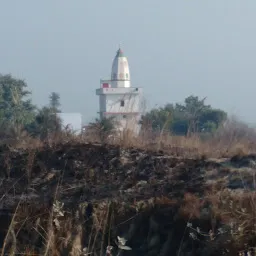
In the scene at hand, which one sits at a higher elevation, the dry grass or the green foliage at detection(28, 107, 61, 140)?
the green foliage at detection(28, 107, 61, 140)

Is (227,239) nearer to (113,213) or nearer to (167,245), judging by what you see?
(167,245)

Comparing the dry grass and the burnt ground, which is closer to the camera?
the dry grass

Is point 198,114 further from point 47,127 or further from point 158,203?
point 158,203

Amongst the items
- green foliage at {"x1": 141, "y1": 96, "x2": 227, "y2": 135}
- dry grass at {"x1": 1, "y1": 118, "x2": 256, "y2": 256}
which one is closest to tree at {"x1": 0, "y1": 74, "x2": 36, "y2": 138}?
green foliage at {"x1": 141, "y1": 96, "x2": 227, "y2": 135}

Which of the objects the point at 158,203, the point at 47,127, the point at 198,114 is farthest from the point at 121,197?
the point at 198,114

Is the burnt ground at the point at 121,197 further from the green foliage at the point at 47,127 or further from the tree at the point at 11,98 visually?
the tree at the point at 11,98

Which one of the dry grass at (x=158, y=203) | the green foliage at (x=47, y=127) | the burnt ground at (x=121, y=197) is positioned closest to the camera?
the dry grass at (x=158, y=203)

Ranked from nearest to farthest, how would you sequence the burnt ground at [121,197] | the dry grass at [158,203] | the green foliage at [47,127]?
the dry grass at [158,203], the burnt ground at [121,197], the green foliage at [47,127]

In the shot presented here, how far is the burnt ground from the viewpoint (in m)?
6.93

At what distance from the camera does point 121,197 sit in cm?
859

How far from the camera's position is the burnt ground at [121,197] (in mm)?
6934

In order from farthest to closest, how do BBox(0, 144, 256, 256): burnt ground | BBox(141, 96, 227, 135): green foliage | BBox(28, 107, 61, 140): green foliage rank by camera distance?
BBox(141, 96, 227, 135): green foliage
BBox(28, 107, 61, 140): green foliage
BBox(0, 144, 256, 256): burnt ground

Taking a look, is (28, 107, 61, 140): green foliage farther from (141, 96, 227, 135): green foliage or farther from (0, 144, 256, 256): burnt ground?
(141, 96, 227, 135): green foliage

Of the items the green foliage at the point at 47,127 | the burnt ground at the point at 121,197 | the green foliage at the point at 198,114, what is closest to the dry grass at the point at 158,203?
the burnt ground at the point at 121,197
